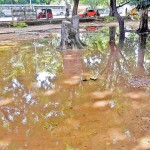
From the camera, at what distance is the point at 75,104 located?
455cm

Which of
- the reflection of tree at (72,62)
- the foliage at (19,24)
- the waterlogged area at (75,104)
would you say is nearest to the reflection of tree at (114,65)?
the waterlogged area at (75,104)

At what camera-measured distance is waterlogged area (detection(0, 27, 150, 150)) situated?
11.0 feet

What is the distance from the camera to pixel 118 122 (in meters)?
3.81

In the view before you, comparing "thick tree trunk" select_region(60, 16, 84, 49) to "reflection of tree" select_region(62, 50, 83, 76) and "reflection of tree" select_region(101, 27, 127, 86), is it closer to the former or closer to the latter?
"reflection of tree" select_region(62, 50, 83, 76)

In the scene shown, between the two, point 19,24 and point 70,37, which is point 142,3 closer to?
point 70,37

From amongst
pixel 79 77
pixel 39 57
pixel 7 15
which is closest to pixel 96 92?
pixel 79 77

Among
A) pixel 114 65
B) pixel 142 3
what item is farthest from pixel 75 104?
pixel 142 3

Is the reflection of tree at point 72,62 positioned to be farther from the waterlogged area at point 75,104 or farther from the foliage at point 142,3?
the foliage at point 142,3

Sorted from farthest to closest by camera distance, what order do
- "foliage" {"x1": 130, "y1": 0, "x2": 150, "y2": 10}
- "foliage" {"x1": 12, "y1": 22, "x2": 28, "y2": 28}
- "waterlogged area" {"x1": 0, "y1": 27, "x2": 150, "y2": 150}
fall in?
"foliage" {"x1": 12, "y1": 22, "x2": 28, "y2": 28} → "foliage" {"x1": 130, "y1": 0, "x2": 150, "y2": 10} → "waterlogged area" {"x1": 0, "y1": 27, "x2": 150, "y2": 150}

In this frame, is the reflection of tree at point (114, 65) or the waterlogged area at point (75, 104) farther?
the reflection of tree at point (114, 65)

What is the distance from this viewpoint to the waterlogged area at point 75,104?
3.35 metres

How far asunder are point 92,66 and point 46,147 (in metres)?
4.33

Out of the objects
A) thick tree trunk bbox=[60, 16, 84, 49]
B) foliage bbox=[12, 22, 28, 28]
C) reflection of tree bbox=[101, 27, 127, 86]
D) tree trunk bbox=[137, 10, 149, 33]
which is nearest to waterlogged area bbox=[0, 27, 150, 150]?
reflection of tree bbox=[101, 27, 127, 86]

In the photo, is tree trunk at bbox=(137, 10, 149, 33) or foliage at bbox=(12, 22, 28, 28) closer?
tree trunk at bbox=(137, 10, 149, 33)
